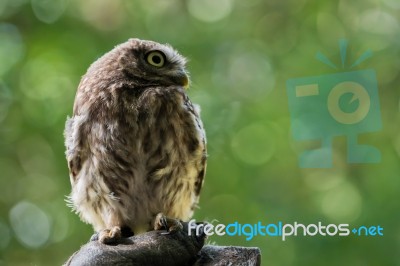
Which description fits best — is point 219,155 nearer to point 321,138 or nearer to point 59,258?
point 321,138

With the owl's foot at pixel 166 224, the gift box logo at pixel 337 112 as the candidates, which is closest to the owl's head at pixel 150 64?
the owl's foot at pixel 166 224

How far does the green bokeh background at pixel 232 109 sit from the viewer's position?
1650 millimetres

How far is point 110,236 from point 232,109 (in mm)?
809

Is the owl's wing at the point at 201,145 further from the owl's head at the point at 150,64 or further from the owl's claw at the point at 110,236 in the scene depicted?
the owl's claw at the point at 110,236

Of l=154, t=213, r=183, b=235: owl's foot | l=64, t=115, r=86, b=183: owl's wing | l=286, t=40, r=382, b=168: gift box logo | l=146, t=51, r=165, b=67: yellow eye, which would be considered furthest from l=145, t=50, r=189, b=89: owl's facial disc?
l=286, t=40, r=382, b=168: gift box logo

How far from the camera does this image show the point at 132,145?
1213 millimetres

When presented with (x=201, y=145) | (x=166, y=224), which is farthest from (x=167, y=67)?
(x=166, y=224)

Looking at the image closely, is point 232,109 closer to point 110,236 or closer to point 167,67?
point 167,67

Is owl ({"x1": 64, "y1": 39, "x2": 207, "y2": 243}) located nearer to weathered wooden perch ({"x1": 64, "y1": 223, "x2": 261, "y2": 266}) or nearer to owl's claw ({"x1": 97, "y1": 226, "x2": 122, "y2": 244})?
owl's claw ({"x1": 97, "y1": 226, "x2": 122, "y2": 244})

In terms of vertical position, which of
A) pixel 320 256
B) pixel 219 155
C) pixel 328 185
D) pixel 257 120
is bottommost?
pixel 320 256

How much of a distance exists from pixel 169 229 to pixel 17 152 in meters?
1.01

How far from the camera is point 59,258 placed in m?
1.73

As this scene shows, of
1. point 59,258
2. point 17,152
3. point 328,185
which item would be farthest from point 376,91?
point 17,152

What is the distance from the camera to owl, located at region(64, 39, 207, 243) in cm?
122
